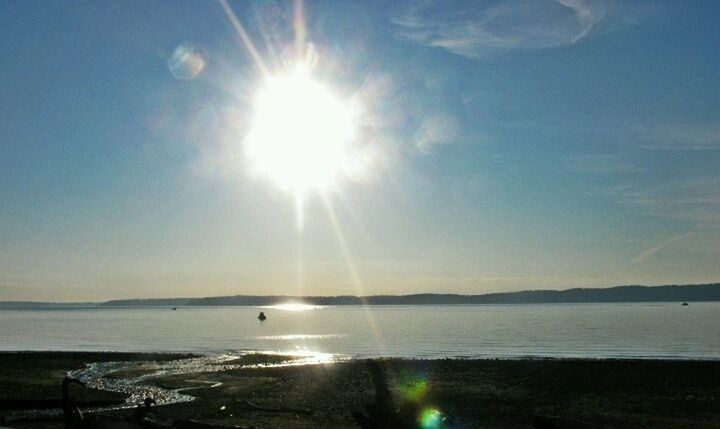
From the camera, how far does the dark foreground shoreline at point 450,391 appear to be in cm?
2756

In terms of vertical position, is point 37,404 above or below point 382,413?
below

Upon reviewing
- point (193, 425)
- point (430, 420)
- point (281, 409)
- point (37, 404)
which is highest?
point (430, 420)

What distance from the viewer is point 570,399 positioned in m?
33.4

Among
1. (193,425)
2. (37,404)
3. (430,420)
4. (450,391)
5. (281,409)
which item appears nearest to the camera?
(430,420)

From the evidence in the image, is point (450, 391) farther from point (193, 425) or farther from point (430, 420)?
point (430, 420)

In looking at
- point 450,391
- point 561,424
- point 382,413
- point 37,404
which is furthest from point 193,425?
point 450,391

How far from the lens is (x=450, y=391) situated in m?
36.1

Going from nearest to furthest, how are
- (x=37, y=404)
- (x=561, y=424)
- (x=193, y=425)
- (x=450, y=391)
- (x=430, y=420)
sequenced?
(x=430, y=420) < (x=561, y=424) < (x=193, y=425) < (x=37, y=404) < (x=450, y=391)

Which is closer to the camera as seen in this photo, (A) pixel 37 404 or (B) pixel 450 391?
(A) pixel 37 404

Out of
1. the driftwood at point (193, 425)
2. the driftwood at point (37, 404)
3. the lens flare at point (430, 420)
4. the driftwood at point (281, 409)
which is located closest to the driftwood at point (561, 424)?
the lens flare at point (430, 420)

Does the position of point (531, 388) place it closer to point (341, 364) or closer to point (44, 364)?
A: point (341, 364)

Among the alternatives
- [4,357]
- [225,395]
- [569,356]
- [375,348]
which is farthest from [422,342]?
[225,395]

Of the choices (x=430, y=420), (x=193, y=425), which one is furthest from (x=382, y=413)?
(x=193, y=425)

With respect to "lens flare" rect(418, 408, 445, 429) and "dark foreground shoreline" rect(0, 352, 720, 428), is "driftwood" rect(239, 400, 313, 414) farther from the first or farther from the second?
"lens flare" rect(418, 408, 445, 429)
